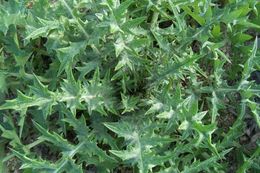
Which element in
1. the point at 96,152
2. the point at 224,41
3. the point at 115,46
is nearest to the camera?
the point at 115,46

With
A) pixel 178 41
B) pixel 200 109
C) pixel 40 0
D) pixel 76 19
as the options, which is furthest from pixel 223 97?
pixel 40 0

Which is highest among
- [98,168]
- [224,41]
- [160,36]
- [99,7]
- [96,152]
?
[99,7]

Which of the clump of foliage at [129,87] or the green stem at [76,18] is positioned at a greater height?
the green stem at [76,18]

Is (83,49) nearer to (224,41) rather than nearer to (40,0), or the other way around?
(40,0)

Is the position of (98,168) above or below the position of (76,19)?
below

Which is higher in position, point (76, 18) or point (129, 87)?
point (76, 18)

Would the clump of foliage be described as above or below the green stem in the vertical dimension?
below

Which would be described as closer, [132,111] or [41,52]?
[132,111]

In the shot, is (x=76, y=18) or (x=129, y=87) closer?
(x=76, y=18)
